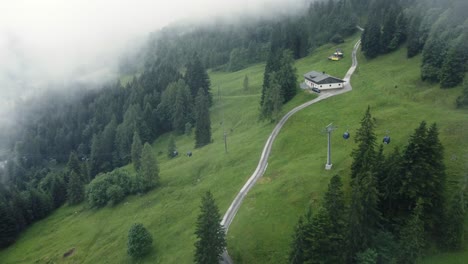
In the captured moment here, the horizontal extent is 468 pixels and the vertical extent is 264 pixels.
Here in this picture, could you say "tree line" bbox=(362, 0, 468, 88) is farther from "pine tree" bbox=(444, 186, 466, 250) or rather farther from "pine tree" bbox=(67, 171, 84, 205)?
"pine tree" bbox=(67, 171, 84, 205)

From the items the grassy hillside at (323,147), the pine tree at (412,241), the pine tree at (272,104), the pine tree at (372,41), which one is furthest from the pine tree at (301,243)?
the pine tree at (372,41)

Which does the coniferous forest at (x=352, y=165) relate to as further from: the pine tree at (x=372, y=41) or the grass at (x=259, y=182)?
the grass at (x=259, y=182)

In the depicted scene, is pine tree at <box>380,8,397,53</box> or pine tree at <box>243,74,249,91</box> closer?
pine tree at <box>380,8,397,53</box>

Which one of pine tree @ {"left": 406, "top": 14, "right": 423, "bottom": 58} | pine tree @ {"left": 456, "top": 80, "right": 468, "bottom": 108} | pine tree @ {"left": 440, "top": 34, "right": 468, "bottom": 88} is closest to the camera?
pine tree @ {"left": 456, "top": 80, "right": 468, "bottom": 108}

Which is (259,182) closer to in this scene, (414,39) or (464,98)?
(464,98)

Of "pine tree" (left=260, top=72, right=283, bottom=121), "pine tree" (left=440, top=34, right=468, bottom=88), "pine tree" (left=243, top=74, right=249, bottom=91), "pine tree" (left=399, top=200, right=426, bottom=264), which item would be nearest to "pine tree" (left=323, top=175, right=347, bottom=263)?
"pine tree" (left=399, top=200, right=426, bottom=264)

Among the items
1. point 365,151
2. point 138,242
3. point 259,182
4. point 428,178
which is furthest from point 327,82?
point 138,242

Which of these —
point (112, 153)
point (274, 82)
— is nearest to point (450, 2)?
point (274, 82)
